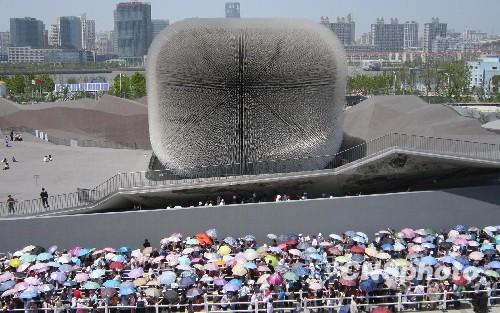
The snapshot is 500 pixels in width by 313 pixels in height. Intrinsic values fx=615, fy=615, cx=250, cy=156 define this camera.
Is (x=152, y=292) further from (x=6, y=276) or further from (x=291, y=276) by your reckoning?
(x=6, y=276)

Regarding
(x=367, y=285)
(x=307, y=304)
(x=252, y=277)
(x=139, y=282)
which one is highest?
(x=367, y=285)

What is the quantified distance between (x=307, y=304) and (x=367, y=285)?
1.64 meters

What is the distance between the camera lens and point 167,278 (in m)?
16.2

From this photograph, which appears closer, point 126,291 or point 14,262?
point 126,291

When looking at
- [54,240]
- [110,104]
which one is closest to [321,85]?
[54,240]

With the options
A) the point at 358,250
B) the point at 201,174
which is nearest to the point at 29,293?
the point at 201,174

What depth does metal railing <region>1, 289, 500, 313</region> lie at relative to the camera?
1555 centimetres

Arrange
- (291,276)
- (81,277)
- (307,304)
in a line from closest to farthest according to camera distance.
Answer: (307,304) < (291,276) < (81,277)

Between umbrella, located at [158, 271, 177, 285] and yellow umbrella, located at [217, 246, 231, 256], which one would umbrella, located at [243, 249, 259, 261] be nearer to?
yellow umbrella, located at [217, 246, 231, 256]

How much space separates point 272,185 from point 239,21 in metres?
6.16

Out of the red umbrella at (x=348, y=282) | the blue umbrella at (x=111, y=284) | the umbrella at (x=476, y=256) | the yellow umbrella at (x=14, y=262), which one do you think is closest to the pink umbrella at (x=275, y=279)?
the red umbrella at (x=348, y=282)

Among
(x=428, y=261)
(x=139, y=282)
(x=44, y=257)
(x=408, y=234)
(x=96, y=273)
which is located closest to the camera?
(x=139, y=282)

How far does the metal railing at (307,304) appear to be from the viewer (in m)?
15.5

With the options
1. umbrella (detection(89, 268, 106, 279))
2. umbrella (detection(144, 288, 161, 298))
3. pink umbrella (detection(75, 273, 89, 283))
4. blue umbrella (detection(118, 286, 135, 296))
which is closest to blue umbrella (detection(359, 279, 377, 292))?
umbrella (detection(144, 288, 161, 298))
